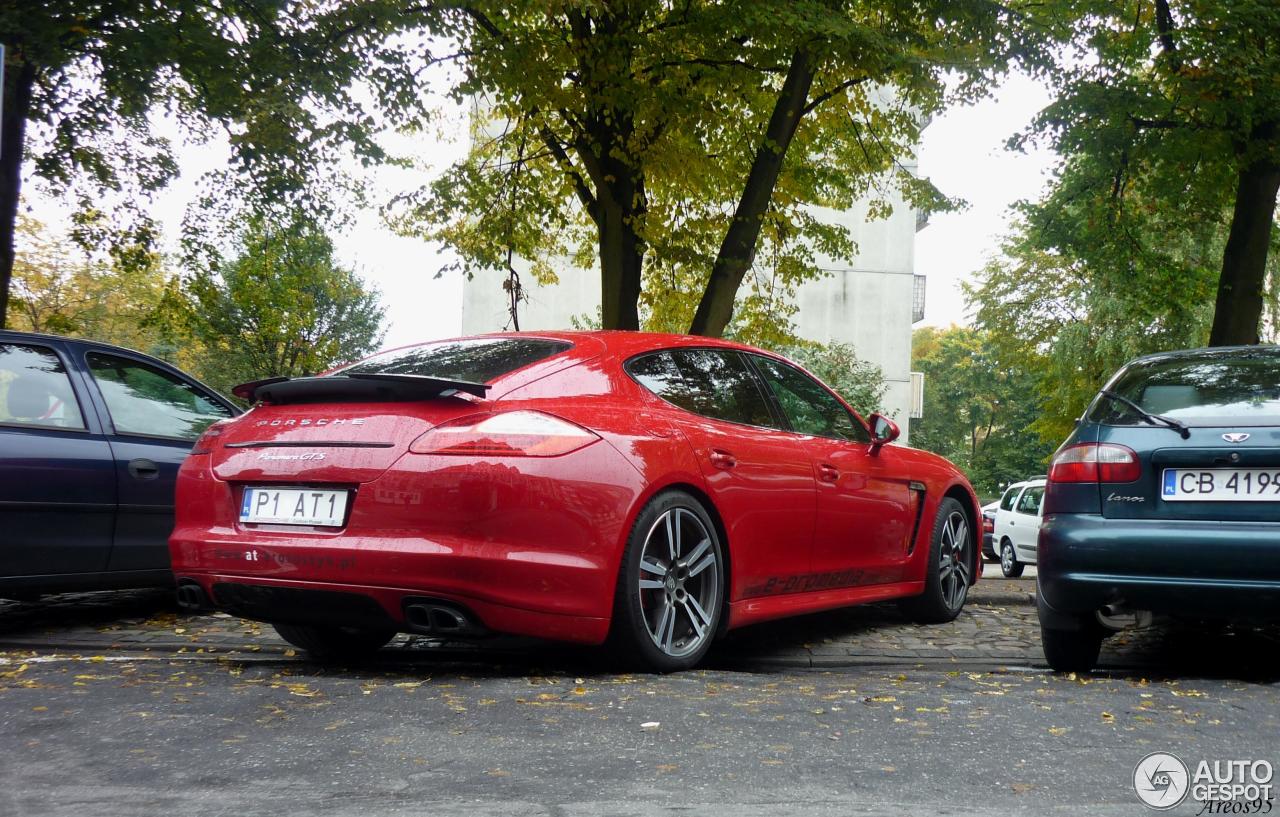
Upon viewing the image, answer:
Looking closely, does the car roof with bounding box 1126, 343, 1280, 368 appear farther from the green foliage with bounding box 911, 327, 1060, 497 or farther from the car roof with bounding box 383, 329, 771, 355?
the green foliage with bounding box 911, 327, 1060, 497

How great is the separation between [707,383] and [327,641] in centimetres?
208

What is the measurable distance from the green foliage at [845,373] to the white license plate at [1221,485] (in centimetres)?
2921

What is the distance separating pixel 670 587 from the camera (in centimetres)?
523

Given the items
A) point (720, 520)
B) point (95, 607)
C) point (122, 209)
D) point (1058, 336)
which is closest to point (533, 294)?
point (1058, 336)

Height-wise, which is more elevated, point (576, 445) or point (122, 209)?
point (122, 209)

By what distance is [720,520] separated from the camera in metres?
5.45

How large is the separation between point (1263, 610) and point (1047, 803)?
224 centimetres

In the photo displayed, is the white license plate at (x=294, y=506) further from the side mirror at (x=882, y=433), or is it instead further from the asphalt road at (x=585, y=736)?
the side mirror at (x=882, y=433)

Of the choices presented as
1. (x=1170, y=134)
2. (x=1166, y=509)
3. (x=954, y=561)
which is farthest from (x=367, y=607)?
(x=1170, y=134)

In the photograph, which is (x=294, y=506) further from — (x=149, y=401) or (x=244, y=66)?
(x=244, y=66)

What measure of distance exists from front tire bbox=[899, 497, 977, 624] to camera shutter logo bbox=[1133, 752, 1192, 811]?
365 centimetres

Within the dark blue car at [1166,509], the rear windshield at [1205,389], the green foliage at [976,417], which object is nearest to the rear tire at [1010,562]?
the rear windshield at [1205,389]

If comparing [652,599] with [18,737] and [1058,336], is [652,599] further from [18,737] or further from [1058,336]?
[1058,336]

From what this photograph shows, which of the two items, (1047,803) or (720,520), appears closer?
(1047,803)
